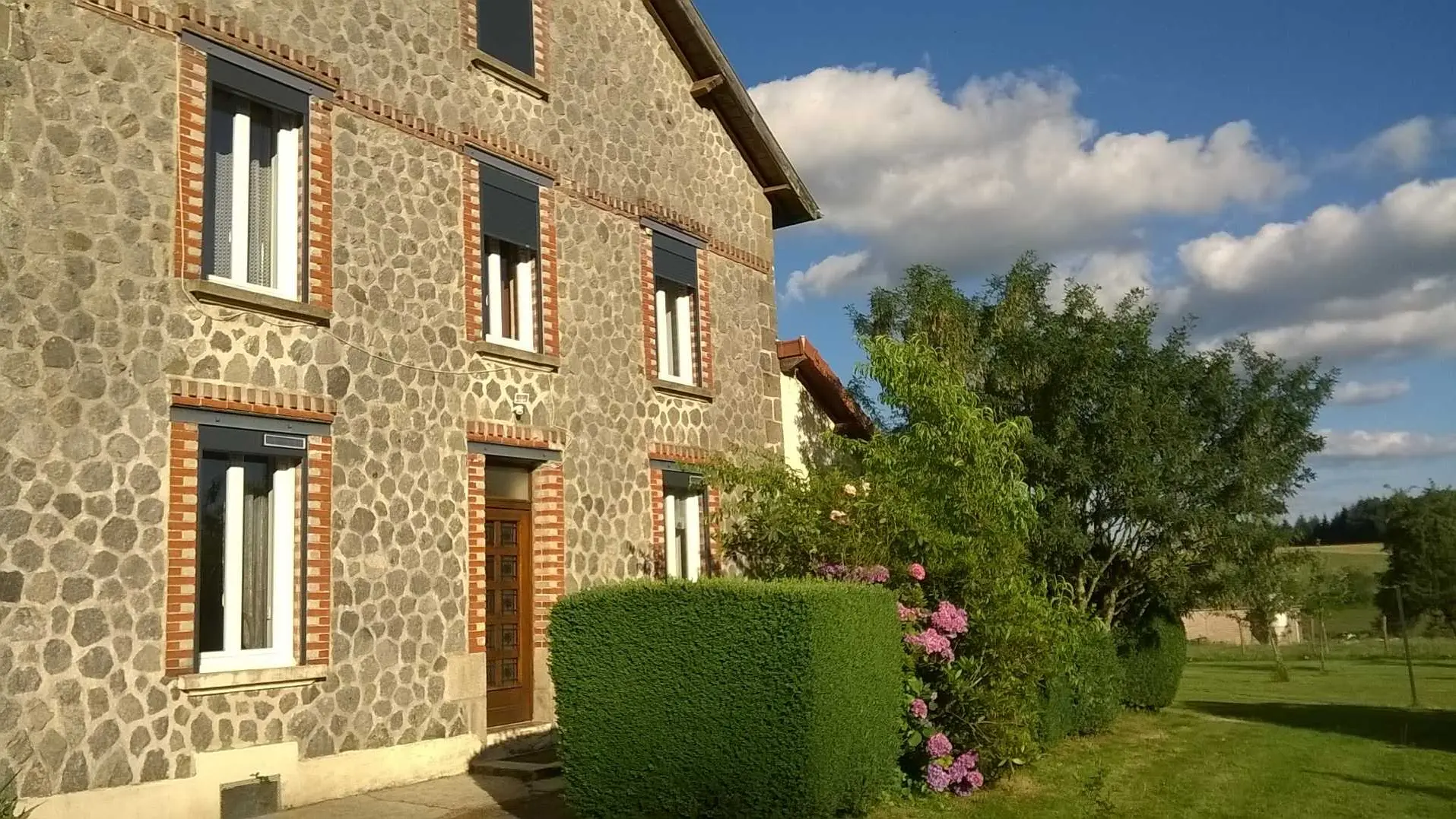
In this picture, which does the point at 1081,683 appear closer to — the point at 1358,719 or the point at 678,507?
the point at 678,507

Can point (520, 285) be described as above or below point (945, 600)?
above

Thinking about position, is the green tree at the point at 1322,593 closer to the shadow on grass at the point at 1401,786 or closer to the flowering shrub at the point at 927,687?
the shadow on grass at the point at 1401,786

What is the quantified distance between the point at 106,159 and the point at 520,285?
496 centimetres

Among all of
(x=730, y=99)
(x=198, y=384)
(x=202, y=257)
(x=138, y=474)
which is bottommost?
(x=138, y=474)

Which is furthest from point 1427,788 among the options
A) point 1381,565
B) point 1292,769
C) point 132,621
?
point 1381,565

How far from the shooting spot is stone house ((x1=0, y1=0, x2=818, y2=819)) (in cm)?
843

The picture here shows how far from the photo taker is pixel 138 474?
8797 mm

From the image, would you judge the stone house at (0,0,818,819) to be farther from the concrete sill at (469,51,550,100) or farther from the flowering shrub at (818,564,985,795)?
the flowering shrub at (818,564,985,795)

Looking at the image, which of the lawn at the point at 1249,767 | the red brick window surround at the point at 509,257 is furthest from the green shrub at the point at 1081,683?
the red brick window surround at the point at 509,257

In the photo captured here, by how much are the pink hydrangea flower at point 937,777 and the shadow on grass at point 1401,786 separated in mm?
5098

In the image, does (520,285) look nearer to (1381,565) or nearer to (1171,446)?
(1171,446)

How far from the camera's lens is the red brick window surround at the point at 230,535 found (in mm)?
8969

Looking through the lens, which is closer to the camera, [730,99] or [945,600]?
[945,600]

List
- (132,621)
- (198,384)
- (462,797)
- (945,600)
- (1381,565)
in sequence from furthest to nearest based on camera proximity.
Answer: (1381,565) < (945,600) < (462,797) < (198,384) < (132,621)
